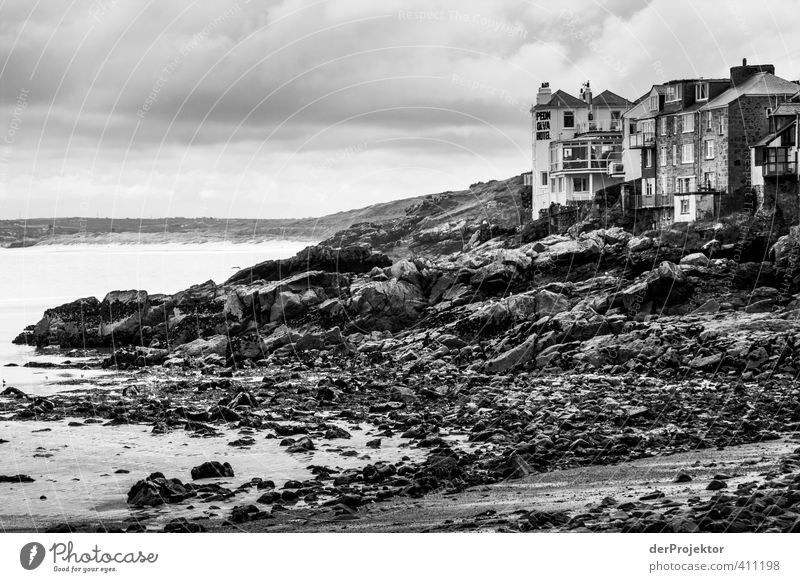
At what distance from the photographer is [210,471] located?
89.7 ft

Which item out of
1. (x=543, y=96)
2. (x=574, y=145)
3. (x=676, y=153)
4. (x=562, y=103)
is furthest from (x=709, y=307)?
(x=543, y=96)

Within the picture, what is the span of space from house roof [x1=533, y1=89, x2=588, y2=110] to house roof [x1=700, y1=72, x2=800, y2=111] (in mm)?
19393

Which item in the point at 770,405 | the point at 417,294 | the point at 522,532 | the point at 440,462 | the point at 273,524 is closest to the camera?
the point at 522,532

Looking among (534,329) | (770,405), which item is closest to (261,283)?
(534,329)

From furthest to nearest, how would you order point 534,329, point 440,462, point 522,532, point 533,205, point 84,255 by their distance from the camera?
point 84,255, point 533,205, point 534,329, point 440,462, point 522,532

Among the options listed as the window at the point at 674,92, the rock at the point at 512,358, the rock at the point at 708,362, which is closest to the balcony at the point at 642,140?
the window at the point at 674,92

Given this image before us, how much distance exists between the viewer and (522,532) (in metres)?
20.8

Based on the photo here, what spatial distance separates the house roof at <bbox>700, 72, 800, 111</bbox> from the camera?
69.4 meters

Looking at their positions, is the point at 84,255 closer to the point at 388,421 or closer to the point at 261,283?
the point at 261,283

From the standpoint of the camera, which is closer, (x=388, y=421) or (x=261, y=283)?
(x=388, y=421)

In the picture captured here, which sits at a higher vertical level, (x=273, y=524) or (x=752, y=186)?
(x=752, y=186)

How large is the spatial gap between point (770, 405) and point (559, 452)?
332 inches

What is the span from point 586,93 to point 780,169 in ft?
101

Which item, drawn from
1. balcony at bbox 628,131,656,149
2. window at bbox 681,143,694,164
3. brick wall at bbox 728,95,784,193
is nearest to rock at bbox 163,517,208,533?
brick wall at bbox 728,95,784,193
